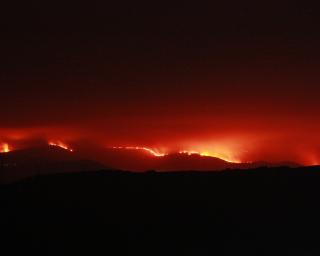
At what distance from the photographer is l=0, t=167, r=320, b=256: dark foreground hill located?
26656 mm

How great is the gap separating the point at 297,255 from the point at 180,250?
440 cm

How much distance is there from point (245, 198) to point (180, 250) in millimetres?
5955

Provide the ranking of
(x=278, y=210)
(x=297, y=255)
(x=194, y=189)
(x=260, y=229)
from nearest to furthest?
(x=297, y=255) < (x=260, y=229) < (x=278, y=210) < (x=194, y=189)

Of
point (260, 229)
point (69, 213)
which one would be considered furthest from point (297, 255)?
point (69, 213)

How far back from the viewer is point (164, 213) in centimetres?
2955

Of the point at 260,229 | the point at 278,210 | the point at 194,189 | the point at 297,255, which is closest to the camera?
the point at 297,255

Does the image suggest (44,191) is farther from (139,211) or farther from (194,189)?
(194,189)

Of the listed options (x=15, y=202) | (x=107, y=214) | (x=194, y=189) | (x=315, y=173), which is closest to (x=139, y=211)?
(x=107, y=214)

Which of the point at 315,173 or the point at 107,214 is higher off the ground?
the point at 315,173

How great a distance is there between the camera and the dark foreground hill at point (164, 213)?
26.7 m

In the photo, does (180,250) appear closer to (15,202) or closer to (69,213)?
(69,213)

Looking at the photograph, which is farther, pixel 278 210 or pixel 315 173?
pixel 315 173

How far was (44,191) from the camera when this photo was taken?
31812 mm

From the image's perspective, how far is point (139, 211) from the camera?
29672 mm
